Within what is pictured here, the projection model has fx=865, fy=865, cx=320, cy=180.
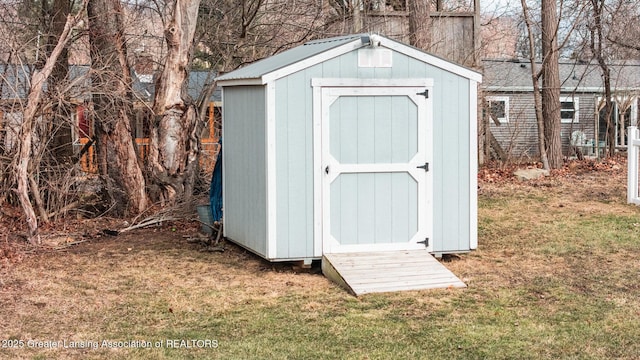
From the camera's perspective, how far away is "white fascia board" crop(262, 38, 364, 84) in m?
8.94

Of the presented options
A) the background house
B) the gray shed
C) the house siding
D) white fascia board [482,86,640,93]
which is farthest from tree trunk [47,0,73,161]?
the house siding

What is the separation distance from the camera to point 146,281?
877 centimetres

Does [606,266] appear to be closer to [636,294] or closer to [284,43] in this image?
[636,294]

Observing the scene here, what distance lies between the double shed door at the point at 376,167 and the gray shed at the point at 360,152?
11mm

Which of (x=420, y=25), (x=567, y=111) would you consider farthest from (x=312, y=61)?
(x=567, y=111)

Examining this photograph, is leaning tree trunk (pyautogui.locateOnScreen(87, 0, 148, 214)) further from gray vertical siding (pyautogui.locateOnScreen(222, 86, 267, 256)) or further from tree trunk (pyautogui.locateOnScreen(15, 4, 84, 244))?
gray vertical siding (pyautogui.locateOnScreen(222, 86, 267, 256))

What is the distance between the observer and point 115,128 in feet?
42.1

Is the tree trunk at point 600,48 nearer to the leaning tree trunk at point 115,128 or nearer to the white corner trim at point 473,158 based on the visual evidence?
the white corner trim at point 473,158

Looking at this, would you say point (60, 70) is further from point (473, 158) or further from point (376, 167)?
point (473, 158)

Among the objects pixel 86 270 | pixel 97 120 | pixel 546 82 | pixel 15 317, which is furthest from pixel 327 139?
pixel 546 82

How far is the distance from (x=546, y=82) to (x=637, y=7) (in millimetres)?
4771

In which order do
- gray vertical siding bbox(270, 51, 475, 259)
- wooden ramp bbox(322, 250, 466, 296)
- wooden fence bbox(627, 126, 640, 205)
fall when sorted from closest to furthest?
wooden ramp bbox(322, 250, 466, 296) < gray vertical siding bbox(270, 51, 475, 259) < wooden fence bbox(627, 126, 640, 205)

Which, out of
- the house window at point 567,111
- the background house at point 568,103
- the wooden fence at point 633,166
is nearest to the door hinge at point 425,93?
the wooden fence at point 633,166

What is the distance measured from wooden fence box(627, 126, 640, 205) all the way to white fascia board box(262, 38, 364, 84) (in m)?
6.20
